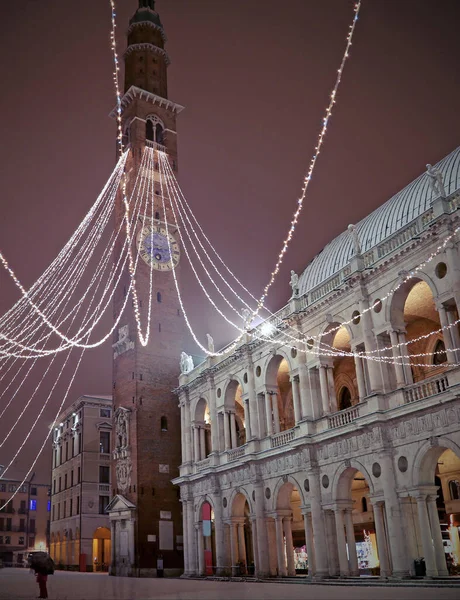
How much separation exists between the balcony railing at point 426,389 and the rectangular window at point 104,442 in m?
42.3

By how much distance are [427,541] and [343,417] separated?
7341mm

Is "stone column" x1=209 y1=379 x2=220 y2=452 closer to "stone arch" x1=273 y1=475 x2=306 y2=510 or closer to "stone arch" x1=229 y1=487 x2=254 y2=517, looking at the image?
"stone arch" x1=229 y1=487 x2=254 y2=517

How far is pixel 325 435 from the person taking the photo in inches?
1175

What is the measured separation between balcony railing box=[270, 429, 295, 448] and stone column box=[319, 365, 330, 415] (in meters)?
2.66

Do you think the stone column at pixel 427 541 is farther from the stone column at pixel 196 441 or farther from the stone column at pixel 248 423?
the stone column at pixel 196 441

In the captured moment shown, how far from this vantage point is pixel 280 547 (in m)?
32.7

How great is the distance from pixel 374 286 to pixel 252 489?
14815mm

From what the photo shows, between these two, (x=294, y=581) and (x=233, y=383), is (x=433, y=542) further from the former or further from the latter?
(x=233, y=383)

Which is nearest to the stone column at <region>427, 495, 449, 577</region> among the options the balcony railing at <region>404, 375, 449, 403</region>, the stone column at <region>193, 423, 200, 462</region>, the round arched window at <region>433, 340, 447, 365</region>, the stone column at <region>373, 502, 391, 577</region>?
the stone column at <region>373, 502, 391, 577</region>

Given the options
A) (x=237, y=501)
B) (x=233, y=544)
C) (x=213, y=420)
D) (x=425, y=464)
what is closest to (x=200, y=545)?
(x=233, y=544)

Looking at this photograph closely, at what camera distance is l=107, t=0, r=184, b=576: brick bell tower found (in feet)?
144

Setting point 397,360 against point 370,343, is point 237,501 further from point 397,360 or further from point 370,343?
point 397,360

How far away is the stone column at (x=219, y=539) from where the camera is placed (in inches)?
1481

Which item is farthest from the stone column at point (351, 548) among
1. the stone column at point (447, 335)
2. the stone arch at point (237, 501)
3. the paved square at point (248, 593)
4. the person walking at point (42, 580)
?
the person walking at point (42, 580)
